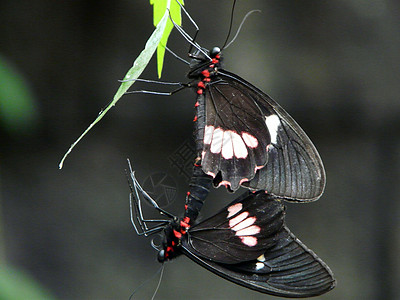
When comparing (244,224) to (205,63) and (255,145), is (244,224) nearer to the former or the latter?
(255,145)

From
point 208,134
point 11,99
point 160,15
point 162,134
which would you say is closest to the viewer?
point 160,15

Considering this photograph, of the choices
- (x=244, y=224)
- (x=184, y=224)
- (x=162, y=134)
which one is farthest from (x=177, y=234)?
(x=162, y=134)

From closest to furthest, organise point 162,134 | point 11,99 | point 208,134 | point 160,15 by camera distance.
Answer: point 160,15, point 208,134, point 11,99, point 162,134

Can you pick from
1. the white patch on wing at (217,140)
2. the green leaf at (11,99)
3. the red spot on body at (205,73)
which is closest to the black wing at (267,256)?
the white patch on wing at (217,140)

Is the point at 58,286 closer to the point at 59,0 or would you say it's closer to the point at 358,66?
the point at 59,0

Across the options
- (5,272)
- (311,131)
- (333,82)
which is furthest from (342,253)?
(5,272)

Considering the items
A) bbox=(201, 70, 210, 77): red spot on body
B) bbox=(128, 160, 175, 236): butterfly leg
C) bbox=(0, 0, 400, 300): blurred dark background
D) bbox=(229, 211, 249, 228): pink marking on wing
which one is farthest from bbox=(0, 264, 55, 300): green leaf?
bbox=(0, 0, 400, 300): blurred dark background
